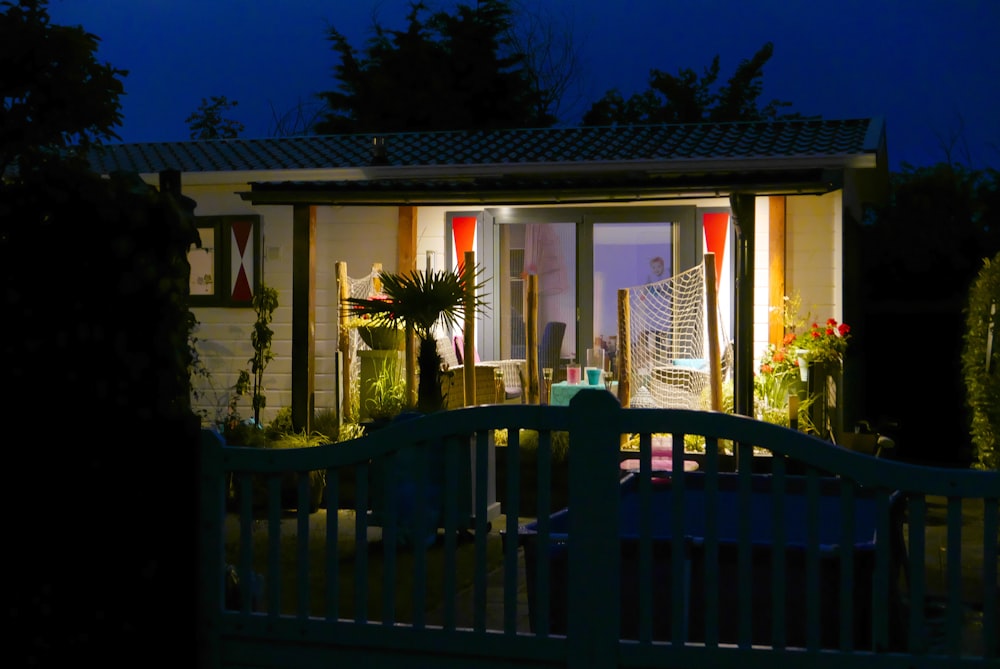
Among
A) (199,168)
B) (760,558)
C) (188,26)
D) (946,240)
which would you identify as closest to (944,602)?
(760,558)

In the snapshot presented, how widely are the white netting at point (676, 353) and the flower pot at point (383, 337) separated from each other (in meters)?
1.86

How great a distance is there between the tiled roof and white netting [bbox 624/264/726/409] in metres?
1.70

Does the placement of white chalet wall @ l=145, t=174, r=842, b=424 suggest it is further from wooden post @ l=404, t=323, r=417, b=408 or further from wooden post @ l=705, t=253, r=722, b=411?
wooden post @ l=705, t=253, r=722, b=411

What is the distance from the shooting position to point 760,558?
3426mm

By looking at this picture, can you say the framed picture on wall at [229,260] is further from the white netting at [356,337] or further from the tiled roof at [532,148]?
the white netting at [356,337]

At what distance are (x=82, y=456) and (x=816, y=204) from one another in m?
7.60

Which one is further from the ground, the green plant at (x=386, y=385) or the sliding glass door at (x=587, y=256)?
the sliding glass door at (x=587, y=256)

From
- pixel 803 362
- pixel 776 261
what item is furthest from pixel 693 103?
pixel 803 362

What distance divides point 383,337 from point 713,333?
9.24 ft

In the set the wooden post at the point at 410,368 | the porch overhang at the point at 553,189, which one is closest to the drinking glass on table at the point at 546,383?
the wooden post at the point at 410,368

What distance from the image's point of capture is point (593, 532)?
265 cm

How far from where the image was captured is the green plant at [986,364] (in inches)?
243

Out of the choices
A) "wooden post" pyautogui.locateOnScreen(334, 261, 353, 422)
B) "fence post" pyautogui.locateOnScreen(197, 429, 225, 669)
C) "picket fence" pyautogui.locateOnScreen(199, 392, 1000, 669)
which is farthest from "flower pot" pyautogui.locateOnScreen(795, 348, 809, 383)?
"fence post" pyautogui.locateOnScreen(197, 429, 225, 669)

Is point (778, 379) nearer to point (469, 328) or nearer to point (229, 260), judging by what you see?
point (469, 328)
